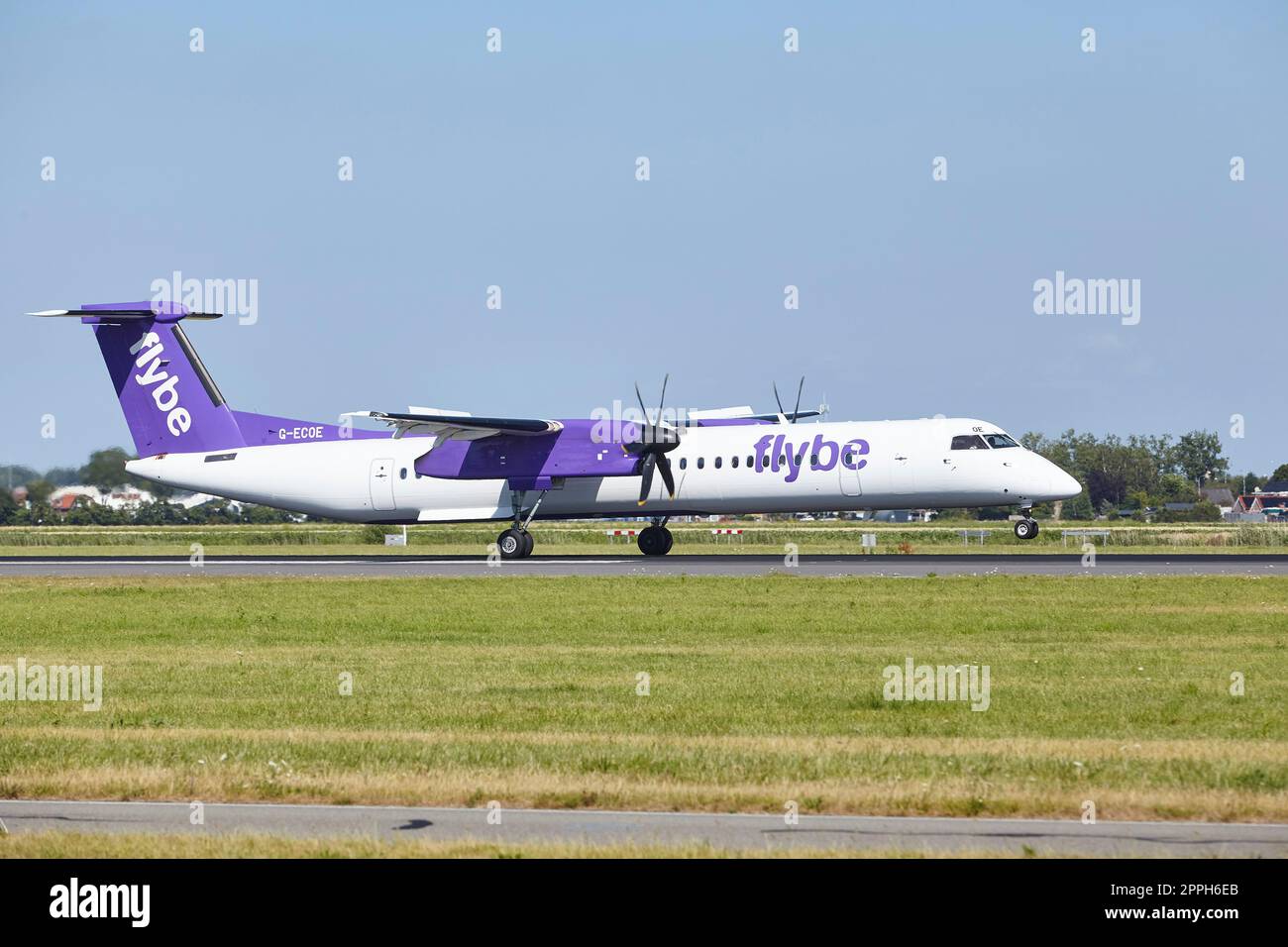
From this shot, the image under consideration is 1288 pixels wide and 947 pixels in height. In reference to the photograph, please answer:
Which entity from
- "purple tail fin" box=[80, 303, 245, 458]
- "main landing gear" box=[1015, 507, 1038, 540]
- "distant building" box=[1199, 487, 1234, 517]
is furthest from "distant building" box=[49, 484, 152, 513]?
"distant building" box=[1199, 487, 1234, 517]

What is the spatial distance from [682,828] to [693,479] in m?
33.2

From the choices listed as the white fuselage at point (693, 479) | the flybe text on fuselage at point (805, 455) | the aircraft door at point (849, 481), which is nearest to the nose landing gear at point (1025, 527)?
the white fuselage at point (693, 479)

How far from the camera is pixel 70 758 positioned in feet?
46.4

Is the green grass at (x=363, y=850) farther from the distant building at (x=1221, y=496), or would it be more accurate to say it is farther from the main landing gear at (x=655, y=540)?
the distant building at (x=1221, y=496)

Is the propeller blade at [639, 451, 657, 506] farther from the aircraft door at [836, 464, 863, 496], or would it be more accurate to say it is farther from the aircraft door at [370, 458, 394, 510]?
the aircraft door at [370, 458, 394, 510]

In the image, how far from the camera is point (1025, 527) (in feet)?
142

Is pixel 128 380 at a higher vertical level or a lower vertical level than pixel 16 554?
higher

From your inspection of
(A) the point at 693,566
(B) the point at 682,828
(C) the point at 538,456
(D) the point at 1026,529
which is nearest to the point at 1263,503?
(D) the point at 1026,529

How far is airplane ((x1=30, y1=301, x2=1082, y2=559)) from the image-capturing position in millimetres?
42312

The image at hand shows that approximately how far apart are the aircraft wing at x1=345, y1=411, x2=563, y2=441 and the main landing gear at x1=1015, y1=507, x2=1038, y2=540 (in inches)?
559
